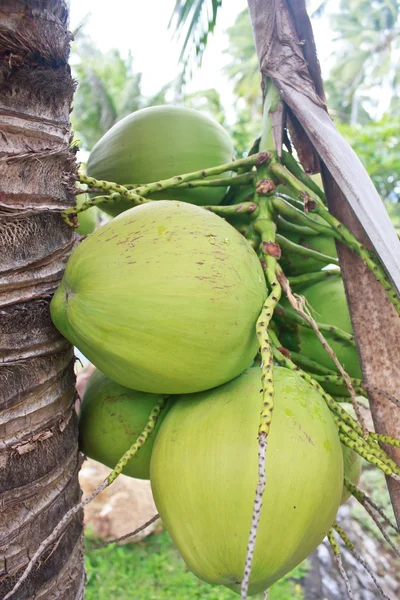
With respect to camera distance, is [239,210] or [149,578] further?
[149,578]

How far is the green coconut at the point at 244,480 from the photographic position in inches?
34.5

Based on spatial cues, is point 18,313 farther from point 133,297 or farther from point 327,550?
point 327,550

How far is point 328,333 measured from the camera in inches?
49.9

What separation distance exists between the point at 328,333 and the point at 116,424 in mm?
533

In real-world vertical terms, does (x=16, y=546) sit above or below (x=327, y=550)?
above

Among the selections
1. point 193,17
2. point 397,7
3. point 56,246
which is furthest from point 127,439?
point 397,7

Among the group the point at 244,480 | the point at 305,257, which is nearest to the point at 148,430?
the point at 244,480

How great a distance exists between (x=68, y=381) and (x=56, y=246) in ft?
0.91

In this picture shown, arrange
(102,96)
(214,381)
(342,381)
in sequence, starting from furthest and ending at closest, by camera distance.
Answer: (102,96) → (342,381) → (214,381)

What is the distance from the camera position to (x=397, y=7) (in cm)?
2128

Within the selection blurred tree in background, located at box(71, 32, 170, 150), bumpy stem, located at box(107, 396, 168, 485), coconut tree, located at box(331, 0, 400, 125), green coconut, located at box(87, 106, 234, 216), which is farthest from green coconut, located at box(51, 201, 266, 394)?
coconut tree, located at box(331, 0, 400, 125)

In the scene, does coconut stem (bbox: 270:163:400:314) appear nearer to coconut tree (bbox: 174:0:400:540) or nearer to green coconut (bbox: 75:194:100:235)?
coconut tree (bbox: 174:0:400:540)

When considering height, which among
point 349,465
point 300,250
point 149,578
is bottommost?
point 149,578

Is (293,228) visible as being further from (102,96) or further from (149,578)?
(102,96)
